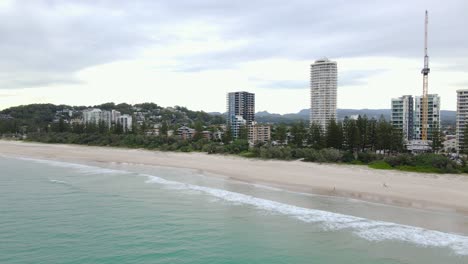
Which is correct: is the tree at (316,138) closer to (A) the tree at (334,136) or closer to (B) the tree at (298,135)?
(A) the tree at (334,136)

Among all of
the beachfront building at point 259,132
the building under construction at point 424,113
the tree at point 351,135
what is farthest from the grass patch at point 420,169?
the beachfront building at point 259,132

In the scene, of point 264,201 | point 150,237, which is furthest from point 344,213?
point 150,237

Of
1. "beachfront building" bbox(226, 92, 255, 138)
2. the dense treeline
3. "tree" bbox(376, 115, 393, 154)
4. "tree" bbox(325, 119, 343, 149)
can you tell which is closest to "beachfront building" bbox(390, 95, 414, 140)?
the dense treeline

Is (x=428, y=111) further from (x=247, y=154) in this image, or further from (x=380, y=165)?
(x=380, y=165)

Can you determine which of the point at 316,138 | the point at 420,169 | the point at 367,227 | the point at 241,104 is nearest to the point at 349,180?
the point at 420,169

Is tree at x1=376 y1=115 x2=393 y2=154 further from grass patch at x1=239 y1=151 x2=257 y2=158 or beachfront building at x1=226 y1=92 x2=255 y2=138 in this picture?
beachfront building at x1=226 y1=92 x2=255 y2=138
